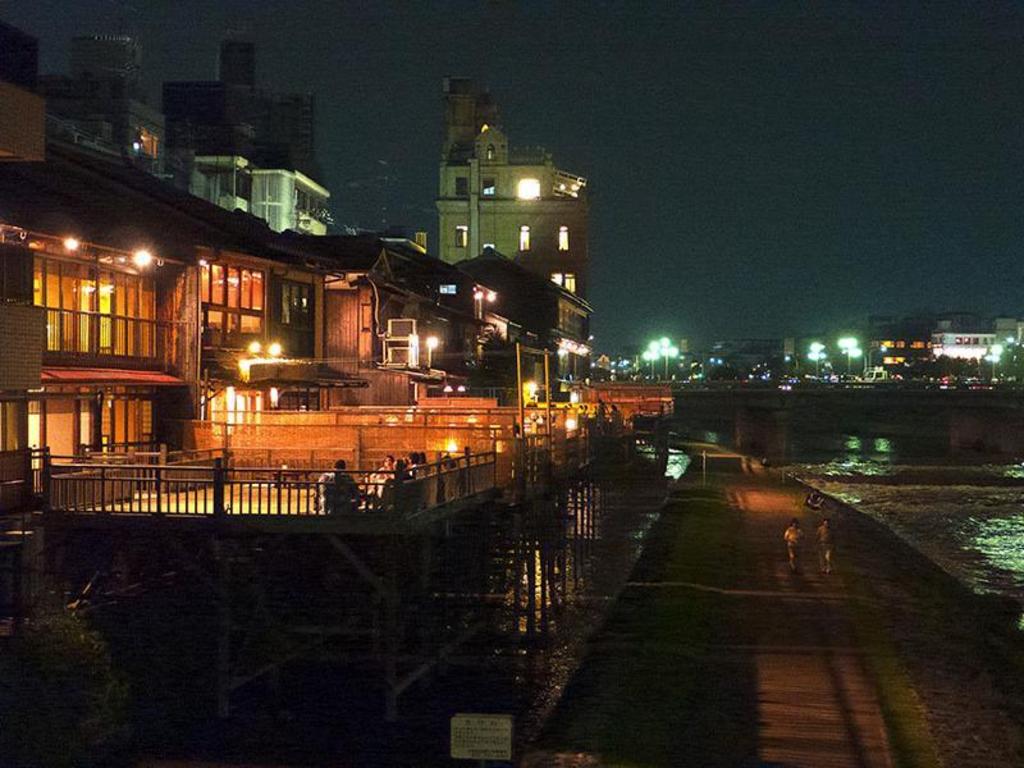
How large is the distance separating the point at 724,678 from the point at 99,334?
1626 cm

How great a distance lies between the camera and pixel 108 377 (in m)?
25.2

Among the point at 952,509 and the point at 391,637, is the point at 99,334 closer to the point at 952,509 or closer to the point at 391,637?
the point at 391,637

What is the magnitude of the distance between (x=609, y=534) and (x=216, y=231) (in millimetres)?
22035


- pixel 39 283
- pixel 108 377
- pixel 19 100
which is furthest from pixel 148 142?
pixel 19 100

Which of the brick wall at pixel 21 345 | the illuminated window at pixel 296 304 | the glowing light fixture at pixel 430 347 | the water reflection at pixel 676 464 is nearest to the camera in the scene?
the brick wall at pixel 21 345

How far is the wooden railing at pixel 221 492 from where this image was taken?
19.0 m

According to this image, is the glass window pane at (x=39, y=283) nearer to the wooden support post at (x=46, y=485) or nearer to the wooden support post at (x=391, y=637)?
the wooden support post at (x=46, y=485)

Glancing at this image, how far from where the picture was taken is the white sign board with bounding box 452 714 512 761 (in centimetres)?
1274

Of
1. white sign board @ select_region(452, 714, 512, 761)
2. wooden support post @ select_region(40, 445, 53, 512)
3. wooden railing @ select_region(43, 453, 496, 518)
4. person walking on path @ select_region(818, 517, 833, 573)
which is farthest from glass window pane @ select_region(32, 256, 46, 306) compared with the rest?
person walking on path @ select_region(818, 517, 833, 573)

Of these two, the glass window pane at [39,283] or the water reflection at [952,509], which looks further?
the water reflection at [952,509]

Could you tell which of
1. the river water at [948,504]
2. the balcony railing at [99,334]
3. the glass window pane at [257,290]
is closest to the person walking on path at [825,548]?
the river water at [948,504]

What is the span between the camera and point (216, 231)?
30.8 metres

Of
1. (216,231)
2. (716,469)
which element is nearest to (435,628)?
(216,231)

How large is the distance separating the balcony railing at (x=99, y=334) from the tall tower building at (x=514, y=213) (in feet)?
270
